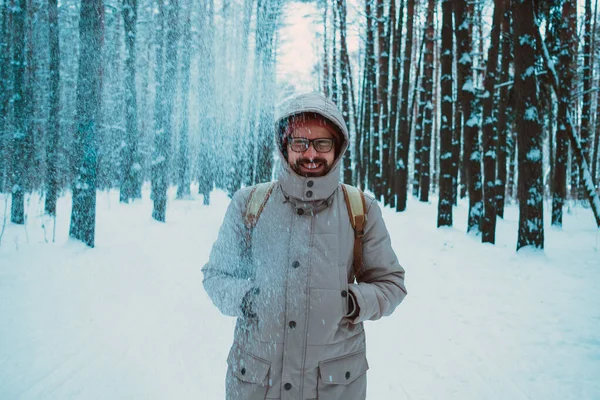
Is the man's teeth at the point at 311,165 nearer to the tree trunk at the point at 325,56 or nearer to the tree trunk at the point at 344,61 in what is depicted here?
the tree trunk at the point at 344,61

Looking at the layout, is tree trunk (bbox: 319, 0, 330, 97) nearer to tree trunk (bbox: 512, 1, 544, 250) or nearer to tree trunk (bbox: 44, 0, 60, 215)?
tree trunk (bbox: 44, 0, 60, 215)

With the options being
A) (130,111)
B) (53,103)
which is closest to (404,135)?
(130,111)

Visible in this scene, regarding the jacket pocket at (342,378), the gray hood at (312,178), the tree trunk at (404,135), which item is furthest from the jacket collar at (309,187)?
the tree trunk at (404,135)

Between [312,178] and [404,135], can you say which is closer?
[312,178]

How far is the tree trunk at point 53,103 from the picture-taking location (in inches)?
384

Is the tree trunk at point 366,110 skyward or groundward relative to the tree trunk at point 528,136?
skyward

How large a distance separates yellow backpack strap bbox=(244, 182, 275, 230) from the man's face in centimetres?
18

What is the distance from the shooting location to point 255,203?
6.19ft

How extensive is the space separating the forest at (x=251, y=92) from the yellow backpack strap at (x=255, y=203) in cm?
649

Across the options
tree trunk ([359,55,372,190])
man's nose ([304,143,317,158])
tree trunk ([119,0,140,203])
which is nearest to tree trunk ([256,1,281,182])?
tree trunk ([359,55,372,190])

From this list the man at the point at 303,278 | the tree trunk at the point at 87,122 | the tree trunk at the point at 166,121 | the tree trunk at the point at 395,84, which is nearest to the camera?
the man at the point at 303,278

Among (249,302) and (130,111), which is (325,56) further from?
(249,302)

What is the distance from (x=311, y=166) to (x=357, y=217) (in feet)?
1.03

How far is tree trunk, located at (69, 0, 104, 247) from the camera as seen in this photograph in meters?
7.70
